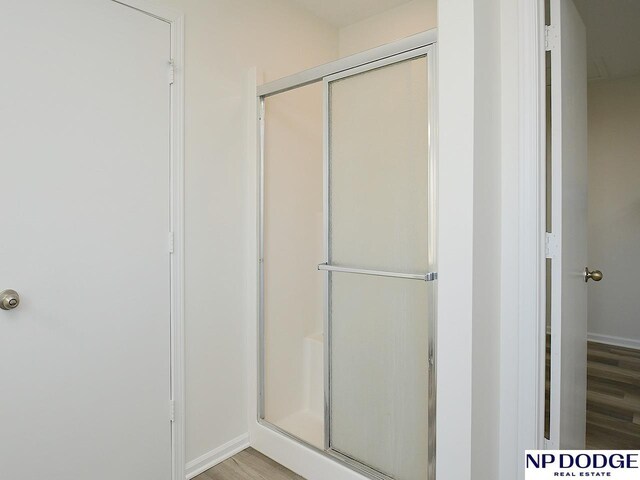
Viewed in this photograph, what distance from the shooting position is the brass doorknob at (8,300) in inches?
56.9

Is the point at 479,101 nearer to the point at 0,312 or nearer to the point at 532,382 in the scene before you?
the point at 532,382

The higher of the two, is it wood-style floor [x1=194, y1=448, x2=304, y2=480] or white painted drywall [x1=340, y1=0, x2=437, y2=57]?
white painted drywall [x1=340, y1=0, x2=437, y2=57]

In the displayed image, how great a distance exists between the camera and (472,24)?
1.34m

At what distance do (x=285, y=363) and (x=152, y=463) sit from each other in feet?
2.80

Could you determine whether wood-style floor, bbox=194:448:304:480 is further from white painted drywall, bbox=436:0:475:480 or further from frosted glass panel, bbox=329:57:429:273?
frosted glass panel, bbox=329:57:429:273

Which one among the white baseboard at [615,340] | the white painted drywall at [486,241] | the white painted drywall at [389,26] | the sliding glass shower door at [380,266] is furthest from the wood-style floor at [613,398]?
the white painted drywall at [389,26]

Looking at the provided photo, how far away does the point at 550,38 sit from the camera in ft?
5.30

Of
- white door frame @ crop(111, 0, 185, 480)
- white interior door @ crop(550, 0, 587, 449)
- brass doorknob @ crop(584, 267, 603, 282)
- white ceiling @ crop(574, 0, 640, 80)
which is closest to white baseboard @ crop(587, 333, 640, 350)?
white ceiling @ crop(574, 0, 640, 80)

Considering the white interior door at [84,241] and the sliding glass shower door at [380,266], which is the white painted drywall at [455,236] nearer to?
the sliding glass shower door at [380,266]

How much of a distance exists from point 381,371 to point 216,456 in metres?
1.07

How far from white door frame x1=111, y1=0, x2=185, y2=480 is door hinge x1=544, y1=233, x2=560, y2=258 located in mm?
1609

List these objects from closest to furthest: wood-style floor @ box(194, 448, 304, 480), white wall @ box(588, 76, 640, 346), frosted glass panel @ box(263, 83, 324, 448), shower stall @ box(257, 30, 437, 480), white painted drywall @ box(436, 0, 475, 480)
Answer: white painted drywall @ box(436, 0, 475, 480), shower stall @ box(257, 30, 437, 480), wood-style floor @ box(194, 448, 304, 480), frosted glass panel @ box(263, 83, 324, 448), white wall @ box(588, 76, 640, 346)

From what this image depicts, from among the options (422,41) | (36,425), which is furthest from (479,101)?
(36,425)

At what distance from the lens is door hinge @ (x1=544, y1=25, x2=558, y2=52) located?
5.27 ft
